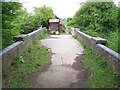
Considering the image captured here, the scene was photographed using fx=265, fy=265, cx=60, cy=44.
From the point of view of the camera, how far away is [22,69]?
9.54 meters

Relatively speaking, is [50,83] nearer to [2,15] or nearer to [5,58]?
[5,58]

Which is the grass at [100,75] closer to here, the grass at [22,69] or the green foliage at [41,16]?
the grass at [22,69]

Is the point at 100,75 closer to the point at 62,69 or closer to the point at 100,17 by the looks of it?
the point at 62,69

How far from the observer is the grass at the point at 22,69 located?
310 inches

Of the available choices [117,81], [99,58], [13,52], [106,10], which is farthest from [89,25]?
[117,81]

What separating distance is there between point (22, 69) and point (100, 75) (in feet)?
9.18

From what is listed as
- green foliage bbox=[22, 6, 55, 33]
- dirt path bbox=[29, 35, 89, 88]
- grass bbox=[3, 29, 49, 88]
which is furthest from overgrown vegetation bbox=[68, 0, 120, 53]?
dirt path bbox=[29, 35, 89, 88]

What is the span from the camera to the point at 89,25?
2525 cm

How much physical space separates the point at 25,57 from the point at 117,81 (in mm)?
4994

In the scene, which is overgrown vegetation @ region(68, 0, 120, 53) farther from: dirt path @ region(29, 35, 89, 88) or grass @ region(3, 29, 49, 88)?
dirt path @ region(29, 35, 89, 88)

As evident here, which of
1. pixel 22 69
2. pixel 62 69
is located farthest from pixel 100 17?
pixel 22 69

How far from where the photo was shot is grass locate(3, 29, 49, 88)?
788 centimetres

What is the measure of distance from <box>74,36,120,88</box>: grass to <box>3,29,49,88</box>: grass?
1920 millimetres

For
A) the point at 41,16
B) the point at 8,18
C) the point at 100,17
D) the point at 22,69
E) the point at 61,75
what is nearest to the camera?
the point at 61,75
